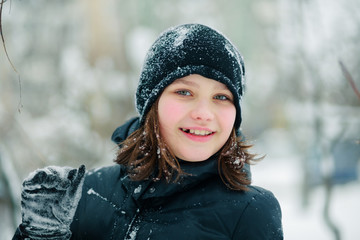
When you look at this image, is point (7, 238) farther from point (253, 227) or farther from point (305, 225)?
point (305, 225)

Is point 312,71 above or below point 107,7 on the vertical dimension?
below

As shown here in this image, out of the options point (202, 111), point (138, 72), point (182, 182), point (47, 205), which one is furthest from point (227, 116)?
point (138, 72)

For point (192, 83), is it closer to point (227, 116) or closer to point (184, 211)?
point (227, 116)

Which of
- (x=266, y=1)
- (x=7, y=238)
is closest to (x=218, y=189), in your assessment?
(x=7, y=238)

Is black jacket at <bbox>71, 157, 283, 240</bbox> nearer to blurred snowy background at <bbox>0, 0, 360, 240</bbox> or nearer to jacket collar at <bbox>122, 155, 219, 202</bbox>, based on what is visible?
jacket collar at <bbox>122, 155, 219, 202</bbox>

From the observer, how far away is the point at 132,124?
5.57 ft

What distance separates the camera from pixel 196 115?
1.31 metres

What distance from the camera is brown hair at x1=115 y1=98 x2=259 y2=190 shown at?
1.36m

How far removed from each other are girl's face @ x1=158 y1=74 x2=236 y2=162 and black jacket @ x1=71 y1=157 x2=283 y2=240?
76 mm

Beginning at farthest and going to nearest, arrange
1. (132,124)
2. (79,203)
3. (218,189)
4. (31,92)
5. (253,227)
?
(31,92) < (132,124) < (79,203) < (218,189) < (253,227)

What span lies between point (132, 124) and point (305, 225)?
20.1 feet

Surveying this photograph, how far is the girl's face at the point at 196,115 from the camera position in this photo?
1327mm

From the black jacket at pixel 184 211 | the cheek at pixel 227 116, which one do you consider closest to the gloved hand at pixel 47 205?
the black jacket at pixel 184 211

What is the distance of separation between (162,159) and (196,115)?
0.83 feet
